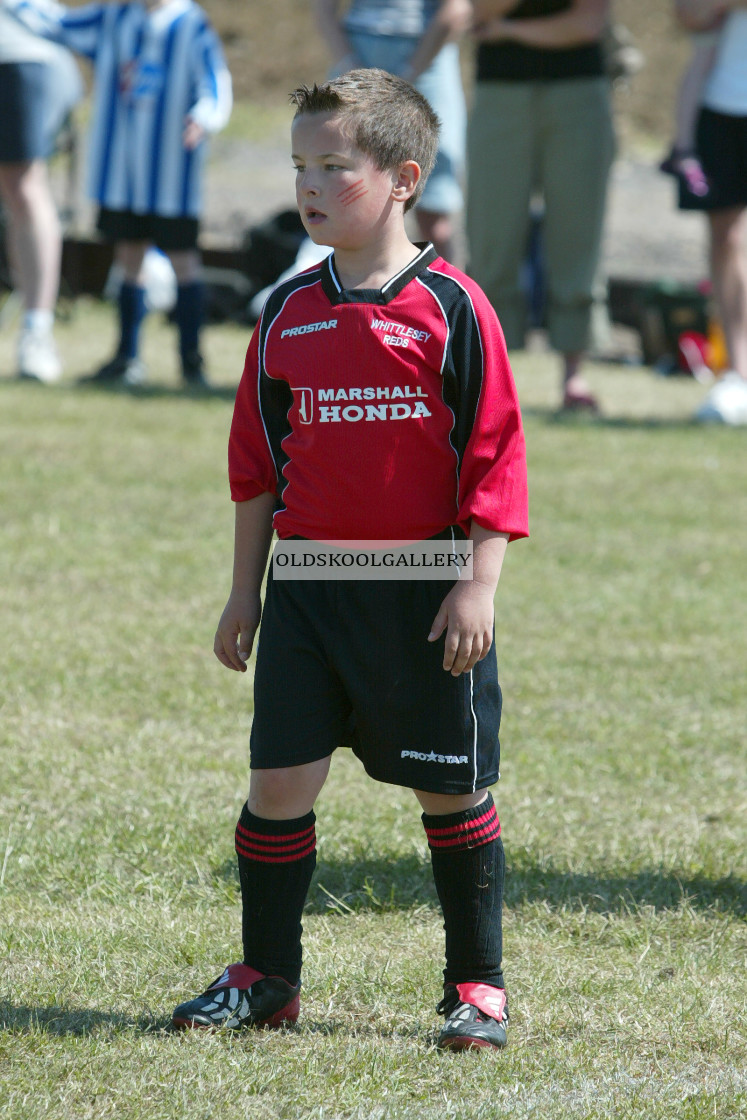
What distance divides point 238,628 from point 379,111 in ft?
2.48

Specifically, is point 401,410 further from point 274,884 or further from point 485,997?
point 485,997

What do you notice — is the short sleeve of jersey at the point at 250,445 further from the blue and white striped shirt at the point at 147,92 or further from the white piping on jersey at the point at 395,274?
the blue and white striped shirt at the point at 147,92

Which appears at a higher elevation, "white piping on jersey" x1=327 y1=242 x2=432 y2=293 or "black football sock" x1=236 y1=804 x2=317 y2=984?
"white piping on jersey" x1=327 y1=242 x2=432 y2=293

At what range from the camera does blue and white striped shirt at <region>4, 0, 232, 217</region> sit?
6977 millimetres

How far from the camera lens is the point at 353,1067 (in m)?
2.01

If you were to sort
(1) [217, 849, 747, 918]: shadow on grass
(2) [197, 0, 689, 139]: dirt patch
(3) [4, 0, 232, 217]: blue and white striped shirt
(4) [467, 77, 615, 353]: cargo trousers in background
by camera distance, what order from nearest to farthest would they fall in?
(1) [217, 849, 747, 918]: shadow on grass < (4) [467, 77, 615, 353]: cargo trousers in background < (3) [4, 0, 232, 217]: blue and white striped shirt < (2) [197, 0, 689, 139]: dirt patch

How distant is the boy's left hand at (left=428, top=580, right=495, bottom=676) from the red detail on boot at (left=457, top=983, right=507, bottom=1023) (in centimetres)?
48

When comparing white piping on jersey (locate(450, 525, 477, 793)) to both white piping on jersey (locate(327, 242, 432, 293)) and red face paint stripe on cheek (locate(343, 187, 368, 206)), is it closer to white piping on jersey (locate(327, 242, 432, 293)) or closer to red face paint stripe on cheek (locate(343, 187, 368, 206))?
white piping on jersey (locate(327, 242, 432, 293))

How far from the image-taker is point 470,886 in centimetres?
214

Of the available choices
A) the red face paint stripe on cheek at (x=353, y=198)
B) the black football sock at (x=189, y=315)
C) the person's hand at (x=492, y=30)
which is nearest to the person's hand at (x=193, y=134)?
the black football sock at (x=189, y=315)

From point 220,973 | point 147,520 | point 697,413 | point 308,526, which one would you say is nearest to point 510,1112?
point 220,973

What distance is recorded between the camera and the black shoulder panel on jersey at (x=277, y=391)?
2.11 metres

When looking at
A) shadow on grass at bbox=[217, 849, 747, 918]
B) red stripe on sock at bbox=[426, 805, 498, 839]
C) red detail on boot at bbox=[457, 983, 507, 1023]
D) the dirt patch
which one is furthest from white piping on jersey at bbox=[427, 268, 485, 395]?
the dirt patch

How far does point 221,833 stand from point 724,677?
146 cm
